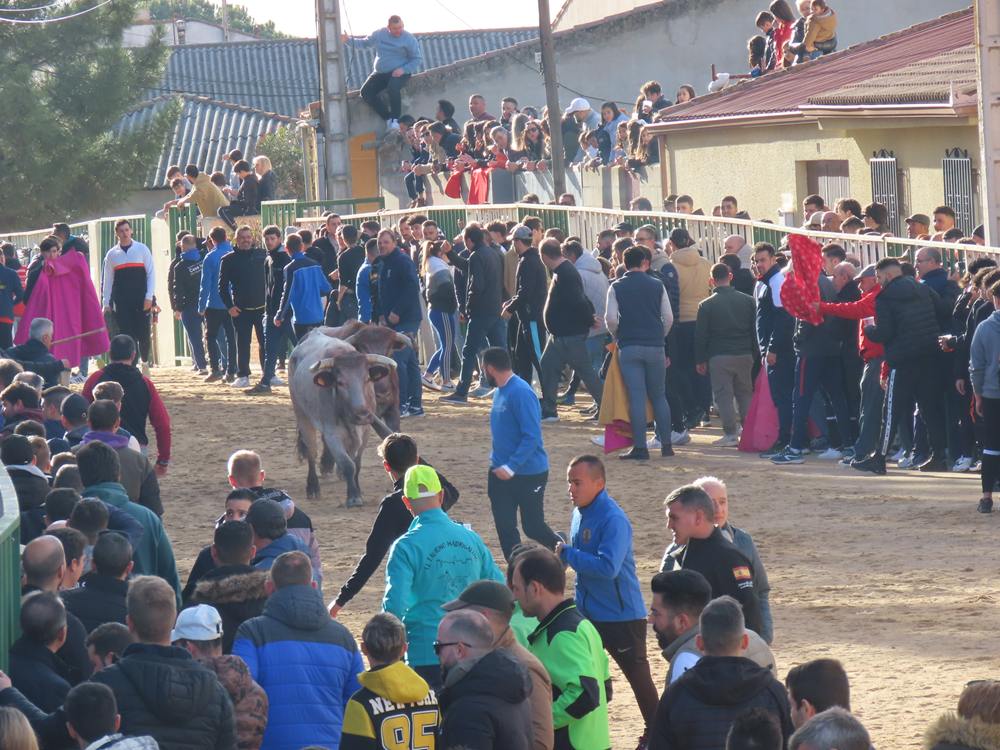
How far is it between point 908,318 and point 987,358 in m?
1.51

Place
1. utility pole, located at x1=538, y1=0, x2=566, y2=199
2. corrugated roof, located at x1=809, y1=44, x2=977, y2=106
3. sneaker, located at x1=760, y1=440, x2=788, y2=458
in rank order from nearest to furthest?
sneaker, located at x1=760, y1=440, x2=788, y2=458, corrugated roof, located at x1=809, y1=44, x2=977, y2=106, utility pole, located at x1=538, y1=0, x2=566, y2=199

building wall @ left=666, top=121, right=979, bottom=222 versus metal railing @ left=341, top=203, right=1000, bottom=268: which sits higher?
building wall @ left=666, top=121, right=979, bottom=222

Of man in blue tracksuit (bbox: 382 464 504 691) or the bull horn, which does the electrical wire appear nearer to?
the bull horn

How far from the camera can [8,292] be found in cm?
2083

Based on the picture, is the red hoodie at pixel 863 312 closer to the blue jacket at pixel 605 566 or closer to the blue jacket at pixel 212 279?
the blue jacket at pixel 605 566

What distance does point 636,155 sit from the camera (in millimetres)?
29297

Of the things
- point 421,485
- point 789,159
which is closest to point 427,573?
point 421,485

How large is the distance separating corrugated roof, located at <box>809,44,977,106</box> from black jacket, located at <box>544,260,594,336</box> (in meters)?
5.48

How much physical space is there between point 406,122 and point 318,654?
102 feet

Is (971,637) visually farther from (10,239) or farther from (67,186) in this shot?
(67,186)

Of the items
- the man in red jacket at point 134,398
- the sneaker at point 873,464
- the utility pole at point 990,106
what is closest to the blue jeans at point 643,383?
the sneaker at point 873,464

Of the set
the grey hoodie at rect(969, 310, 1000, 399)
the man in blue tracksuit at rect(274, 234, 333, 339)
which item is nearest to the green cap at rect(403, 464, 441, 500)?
the grey hoodie at rect(969, 310, 1000, 399)

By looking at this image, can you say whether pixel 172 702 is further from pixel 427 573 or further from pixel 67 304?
pixel 67 304

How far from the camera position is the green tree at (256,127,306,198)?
49.3 meters
